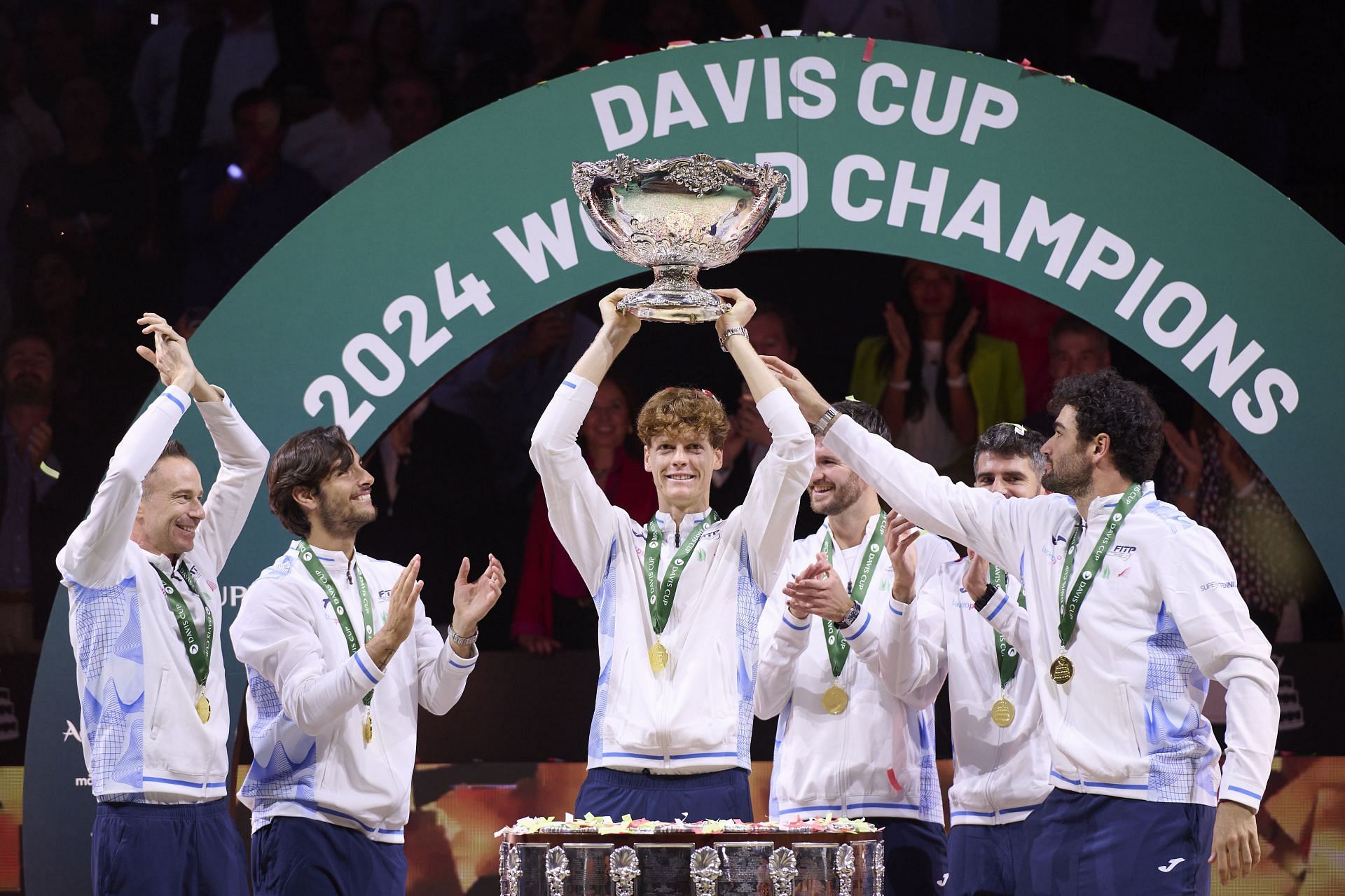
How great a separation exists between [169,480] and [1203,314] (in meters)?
3.84

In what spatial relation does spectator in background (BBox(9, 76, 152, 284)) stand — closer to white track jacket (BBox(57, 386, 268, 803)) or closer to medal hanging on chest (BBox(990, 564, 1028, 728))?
white track jacket (BBox(57, 386, 268, 803))

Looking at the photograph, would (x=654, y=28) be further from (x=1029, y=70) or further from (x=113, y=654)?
(x=113, y=654)

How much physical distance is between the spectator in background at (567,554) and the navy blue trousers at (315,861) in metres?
2.60

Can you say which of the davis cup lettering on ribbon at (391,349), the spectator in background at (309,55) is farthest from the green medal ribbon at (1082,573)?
the spectator in background at (309,55)

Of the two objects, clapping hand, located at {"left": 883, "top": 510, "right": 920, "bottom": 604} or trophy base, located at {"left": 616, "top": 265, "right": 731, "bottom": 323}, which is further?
clapping hand, located at {"left": 883, "top": 510, "right": 920, "bottom": 604}

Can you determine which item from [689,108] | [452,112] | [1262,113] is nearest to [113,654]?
[689,108]

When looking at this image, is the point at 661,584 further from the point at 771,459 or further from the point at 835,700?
the point at 835,700

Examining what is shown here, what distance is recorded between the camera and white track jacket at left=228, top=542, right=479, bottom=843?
486cm

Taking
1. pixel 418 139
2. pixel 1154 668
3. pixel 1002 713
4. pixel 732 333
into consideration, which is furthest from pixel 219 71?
pixel 1154 668

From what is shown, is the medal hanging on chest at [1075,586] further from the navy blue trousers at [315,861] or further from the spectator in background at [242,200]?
the spectator in background at [242,200]

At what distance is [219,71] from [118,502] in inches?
134

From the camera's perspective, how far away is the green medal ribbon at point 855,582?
5.47 m

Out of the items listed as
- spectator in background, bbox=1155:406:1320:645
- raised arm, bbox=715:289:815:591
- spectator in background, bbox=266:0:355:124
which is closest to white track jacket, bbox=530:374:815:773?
raised arm, bbox=715:289:815:591

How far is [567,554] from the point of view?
7609mm
